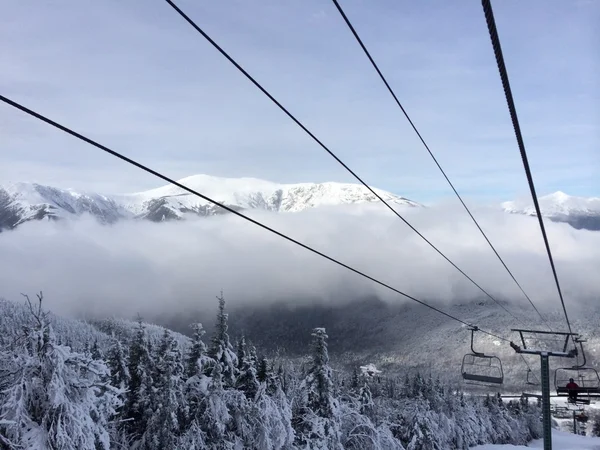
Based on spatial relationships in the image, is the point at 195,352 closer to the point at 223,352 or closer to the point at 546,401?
the point at 223,352

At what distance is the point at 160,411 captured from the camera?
3378 centimetres

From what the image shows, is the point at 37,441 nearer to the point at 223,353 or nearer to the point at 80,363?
the point at 80,363

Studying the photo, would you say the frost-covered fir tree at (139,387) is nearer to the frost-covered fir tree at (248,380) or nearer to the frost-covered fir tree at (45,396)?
the frost-covered fir tree at (248,380)

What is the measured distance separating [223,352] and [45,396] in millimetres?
23786

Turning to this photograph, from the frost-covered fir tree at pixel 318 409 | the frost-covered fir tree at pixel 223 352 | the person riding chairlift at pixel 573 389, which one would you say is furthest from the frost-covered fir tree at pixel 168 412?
the person riding chairlift at pixel 573 389

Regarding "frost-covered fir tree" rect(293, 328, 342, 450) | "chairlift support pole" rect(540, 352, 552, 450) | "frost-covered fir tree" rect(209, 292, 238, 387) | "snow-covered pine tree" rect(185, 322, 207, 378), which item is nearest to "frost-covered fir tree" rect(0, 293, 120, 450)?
"frost-covered fir tree" rect(293, 328, 342, 450)

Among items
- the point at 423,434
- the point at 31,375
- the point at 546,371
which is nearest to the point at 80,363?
the point at 31,375

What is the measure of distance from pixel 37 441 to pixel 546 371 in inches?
902

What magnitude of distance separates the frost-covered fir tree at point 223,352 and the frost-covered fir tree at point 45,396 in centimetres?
2081

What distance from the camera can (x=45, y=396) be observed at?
17.9 meters

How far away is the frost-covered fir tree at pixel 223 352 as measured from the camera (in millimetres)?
41003

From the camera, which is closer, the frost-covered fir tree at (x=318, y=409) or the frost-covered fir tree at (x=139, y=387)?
the frost-covered fir tree at (x=318, y=409)

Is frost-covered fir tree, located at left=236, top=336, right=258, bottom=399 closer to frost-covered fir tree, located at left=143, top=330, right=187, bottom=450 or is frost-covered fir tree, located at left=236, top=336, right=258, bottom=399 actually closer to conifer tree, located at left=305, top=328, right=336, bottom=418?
conifer tree, located at left=305, top=328, right=336, bottom=418

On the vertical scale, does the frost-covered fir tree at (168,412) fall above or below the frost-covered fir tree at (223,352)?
below
